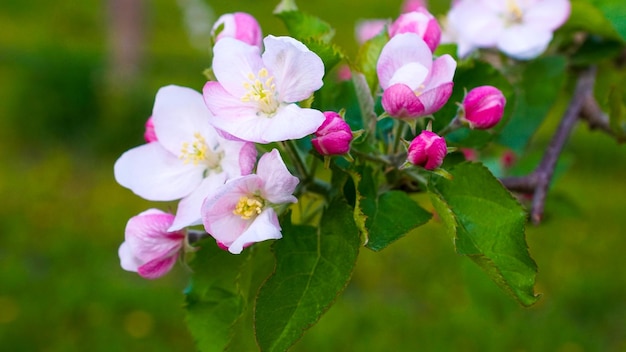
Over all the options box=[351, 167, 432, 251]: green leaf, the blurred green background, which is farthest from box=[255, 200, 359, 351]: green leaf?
the blurred green background

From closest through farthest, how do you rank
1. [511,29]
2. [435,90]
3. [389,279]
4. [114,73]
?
1. [435,90]
2. [511,29]
3. [389,279]
4. [114,73]

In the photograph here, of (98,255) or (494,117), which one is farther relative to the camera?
(98,255)

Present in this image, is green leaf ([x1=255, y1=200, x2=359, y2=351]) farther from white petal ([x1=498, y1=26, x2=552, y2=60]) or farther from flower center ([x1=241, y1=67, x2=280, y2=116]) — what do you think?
white petal ([x1=498, y1=26, x2=552, y2=60])

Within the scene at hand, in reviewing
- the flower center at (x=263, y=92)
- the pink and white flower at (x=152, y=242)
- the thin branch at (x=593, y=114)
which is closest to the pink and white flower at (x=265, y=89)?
the flower center at (x=263, y=92)

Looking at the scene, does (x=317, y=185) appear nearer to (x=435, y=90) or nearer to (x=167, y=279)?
(x=435, y=90)

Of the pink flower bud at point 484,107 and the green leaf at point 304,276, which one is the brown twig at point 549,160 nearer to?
the pink flower bud at point 484,107

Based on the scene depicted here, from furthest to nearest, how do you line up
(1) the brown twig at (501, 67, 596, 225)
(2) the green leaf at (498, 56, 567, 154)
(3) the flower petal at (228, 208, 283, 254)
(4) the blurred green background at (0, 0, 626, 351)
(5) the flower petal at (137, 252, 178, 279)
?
(4) the blurred green background at (0, 0, 626, 351), (2) the green leaf at (498, 56, 567, 154), (1) the brown twig at (501, 67, 596, 225), (5) the flower petal at (137, 252, 178, 279), (3) the flower petal at (228, 208, 283, 254)

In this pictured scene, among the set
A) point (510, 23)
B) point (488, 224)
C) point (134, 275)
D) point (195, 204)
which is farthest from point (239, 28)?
point (134, 275)

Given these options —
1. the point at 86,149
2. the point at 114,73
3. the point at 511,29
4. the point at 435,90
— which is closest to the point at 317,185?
the point at 435,90
